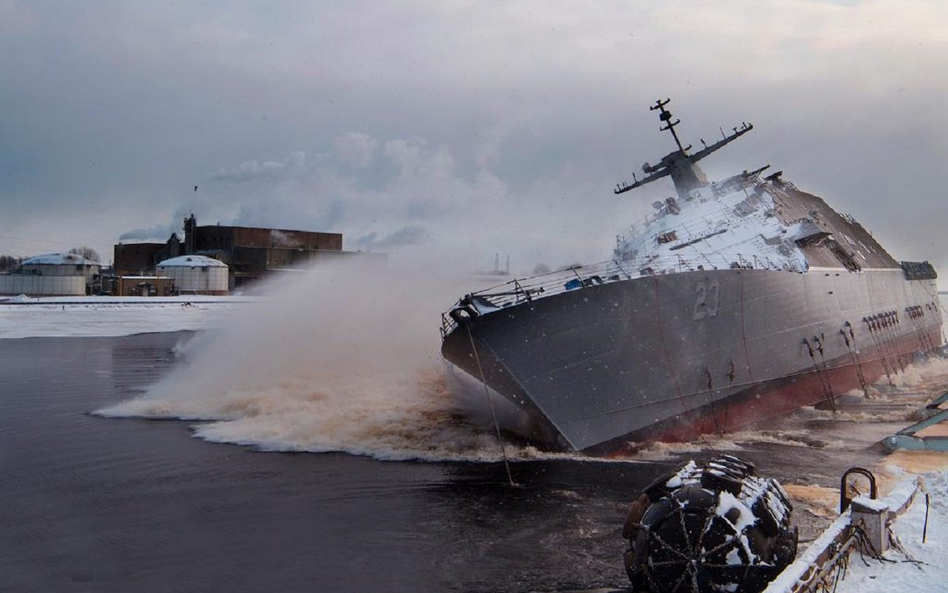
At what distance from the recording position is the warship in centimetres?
1556

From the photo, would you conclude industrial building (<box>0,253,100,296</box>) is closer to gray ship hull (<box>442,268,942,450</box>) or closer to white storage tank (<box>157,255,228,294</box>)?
white storage tank (<box>157,255,228,294</box>)

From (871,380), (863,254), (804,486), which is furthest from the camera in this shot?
(863,254)

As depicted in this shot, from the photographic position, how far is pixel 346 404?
2019 cm

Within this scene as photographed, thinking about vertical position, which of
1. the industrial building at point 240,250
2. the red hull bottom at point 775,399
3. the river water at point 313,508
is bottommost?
the river water at point 313,508

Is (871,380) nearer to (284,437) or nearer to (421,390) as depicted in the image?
(421,390)

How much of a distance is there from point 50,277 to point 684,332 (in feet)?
225

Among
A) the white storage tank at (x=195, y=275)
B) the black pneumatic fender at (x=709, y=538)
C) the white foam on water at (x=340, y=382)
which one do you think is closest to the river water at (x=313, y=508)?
the white foam on water at (x=340, y=382)

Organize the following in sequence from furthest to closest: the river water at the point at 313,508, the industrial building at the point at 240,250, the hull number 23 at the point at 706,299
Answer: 1. the industrial building at the point at 240,250
2. the hull number 23 at the point at 706,299
3. the river water at the point at 313,508

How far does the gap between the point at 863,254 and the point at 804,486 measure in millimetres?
18441

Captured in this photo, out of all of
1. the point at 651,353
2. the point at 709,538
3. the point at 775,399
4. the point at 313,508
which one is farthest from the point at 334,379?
the point at 709,538

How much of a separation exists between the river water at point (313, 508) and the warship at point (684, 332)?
90 cm

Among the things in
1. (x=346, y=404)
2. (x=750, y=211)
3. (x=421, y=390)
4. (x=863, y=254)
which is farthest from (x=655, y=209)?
(x=346, y=404)

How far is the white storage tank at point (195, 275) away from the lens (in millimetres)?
71062

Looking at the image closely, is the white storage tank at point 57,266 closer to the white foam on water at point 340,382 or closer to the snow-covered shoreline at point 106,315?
the snow-covered shoreline at point 106,315
